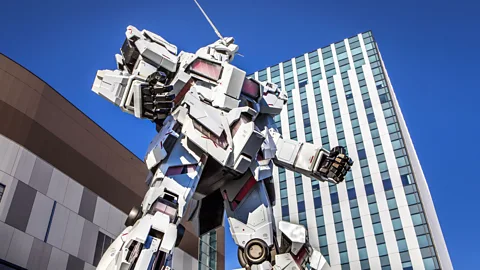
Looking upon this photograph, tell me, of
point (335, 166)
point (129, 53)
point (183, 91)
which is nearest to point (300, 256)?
point (335, 166)

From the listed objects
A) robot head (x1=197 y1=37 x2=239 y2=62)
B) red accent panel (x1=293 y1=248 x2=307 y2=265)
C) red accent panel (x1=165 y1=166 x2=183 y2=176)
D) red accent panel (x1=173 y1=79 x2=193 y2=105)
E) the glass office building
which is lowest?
red accent panel (x1=293 y1=248 x2=307 y2=265)

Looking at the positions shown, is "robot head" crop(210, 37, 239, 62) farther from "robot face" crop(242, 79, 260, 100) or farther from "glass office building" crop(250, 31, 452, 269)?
"glass office building" crop(250, 31, 452, 269)

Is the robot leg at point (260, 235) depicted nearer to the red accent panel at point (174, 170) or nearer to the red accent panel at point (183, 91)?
the red accent panel at point (174, 170)

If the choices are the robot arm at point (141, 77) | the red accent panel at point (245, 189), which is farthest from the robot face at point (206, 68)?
the red accent panel at point (245, 189)

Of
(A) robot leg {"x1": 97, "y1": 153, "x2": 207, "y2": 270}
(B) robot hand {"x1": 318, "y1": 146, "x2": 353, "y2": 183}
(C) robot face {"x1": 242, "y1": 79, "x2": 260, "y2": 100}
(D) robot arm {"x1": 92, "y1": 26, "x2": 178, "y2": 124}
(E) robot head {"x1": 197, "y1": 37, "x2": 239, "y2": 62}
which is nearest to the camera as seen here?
(A) robot leg {"x1": 97, "y1": 153, "x2": 207, "y2": 270}

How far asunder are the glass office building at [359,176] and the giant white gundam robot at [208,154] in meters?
32.5

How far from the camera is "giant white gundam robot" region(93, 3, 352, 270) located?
681cm

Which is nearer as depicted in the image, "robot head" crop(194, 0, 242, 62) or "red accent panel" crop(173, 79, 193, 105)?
"red accent panel" crop(173, 79, 193, 105)

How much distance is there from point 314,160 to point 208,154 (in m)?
2.17

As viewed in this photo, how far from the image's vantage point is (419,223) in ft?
123

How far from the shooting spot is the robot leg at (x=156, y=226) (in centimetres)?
577

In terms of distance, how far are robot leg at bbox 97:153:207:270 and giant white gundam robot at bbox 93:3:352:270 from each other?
0.02 meters

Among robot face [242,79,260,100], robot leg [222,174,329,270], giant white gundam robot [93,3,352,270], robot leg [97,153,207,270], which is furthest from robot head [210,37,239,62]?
robot leg [97,153,207,270]

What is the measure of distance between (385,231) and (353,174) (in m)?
6.56
